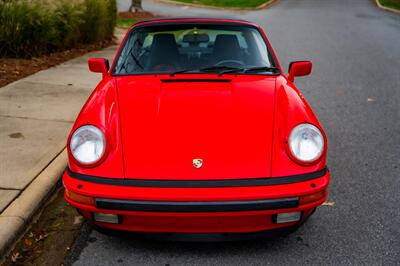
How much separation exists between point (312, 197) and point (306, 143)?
35cm

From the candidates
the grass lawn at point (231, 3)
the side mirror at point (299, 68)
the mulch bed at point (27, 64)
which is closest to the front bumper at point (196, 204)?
the side mirror at point (299, 68)

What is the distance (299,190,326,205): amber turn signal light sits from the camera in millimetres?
2779

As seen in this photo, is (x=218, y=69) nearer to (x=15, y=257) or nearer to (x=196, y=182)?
(x=196, y=182)

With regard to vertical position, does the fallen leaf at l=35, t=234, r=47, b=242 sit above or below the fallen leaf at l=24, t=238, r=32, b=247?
below

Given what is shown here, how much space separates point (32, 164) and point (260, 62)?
6.85ft

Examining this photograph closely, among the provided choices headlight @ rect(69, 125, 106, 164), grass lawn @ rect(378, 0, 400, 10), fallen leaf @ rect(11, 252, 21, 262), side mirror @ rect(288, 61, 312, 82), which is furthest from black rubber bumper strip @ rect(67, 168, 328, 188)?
grass lawn @ rect(378, 0, 400, 10)

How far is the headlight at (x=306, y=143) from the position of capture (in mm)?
2922

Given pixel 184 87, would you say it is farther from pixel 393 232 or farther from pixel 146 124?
pixel 393 232

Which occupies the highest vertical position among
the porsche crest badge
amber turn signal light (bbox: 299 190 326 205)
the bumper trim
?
the porsche crest badge

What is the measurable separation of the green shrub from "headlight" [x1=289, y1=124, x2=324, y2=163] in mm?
6562

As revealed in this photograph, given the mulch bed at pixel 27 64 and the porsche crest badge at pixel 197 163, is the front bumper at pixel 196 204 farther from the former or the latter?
the mulch bed at pixel 27 64

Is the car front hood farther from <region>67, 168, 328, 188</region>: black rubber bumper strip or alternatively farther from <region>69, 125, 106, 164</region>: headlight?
<region>69, 125, 106, 164</region>: headlight

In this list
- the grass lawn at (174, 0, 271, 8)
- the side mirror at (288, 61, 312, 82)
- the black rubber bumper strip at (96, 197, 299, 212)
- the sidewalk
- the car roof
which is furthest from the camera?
the grass lawn at (174, 0, 271, 8)

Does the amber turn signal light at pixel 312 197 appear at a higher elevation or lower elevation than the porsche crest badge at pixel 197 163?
lower
